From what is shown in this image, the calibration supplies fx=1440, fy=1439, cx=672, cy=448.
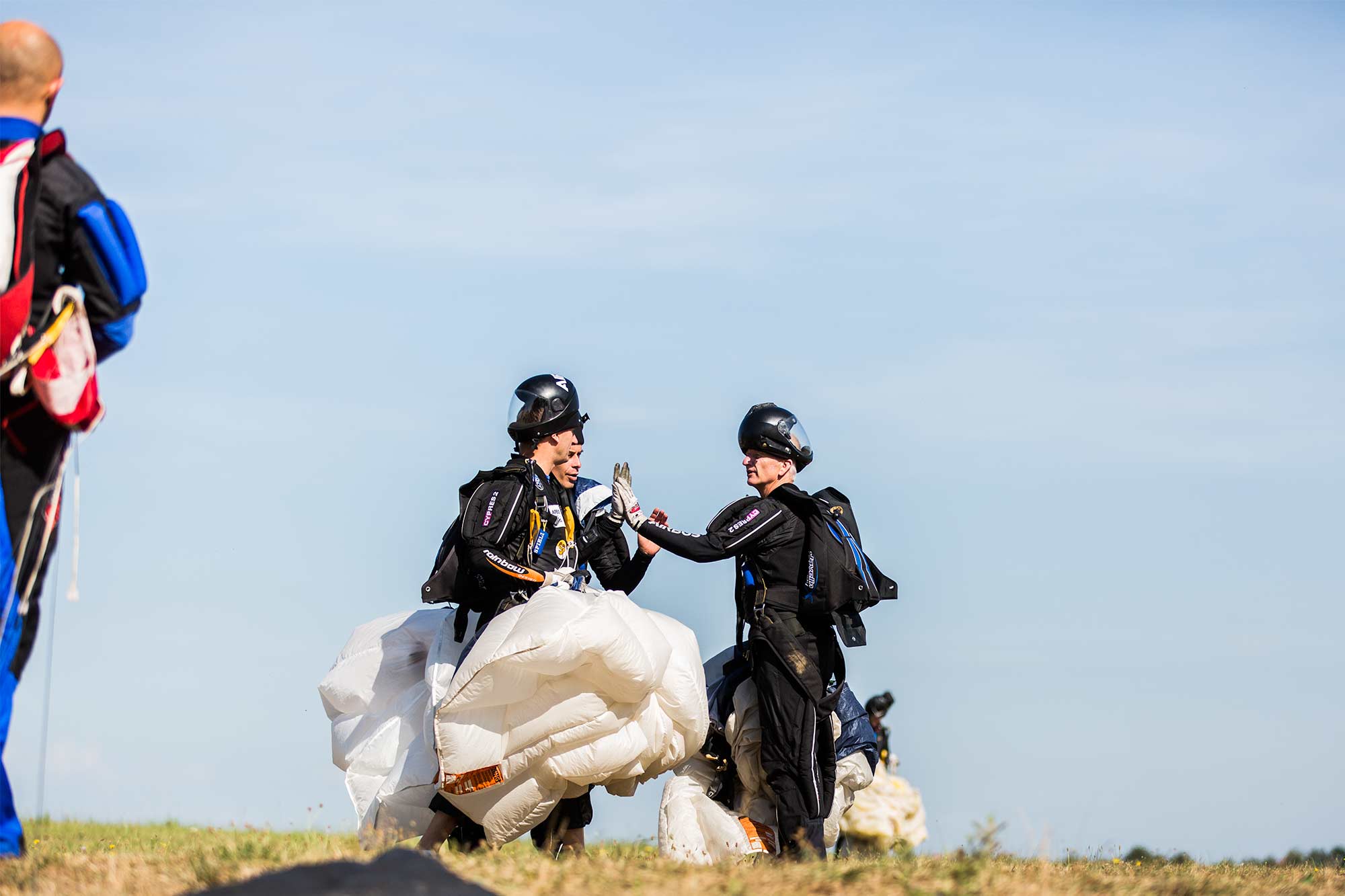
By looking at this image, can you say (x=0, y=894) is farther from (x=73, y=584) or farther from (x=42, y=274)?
(x=42, y=274)

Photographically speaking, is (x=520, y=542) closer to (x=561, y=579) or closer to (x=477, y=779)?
(x=561, y=579)

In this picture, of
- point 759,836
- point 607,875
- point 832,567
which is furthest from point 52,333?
point 759,836

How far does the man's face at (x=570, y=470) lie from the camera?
891 cm

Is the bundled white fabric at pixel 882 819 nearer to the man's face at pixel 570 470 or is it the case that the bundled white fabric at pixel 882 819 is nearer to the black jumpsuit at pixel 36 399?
the man's face at pixel 570 470

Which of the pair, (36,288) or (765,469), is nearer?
(36,288)

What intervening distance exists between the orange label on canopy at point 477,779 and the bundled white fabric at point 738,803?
125 centimetres

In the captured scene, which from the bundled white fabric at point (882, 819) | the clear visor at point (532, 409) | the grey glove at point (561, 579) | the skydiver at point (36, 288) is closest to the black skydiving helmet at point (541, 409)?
the clear visor at point (532, 409)

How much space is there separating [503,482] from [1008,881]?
3.94 metres

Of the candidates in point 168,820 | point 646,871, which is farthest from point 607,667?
point 168,820

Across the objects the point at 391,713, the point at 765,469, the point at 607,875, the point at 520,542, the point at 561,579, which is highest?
the point at 765,469

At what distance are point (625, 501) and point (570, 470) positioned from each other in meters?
0.47

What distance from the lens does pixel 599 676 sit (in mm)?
7824

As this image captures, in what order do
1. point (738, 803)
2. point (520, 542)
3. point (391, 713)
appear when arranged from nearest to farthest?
point (520, 542) < point (391, 713) < point (738, 803)

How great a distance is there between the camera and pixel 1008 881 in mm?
5867
